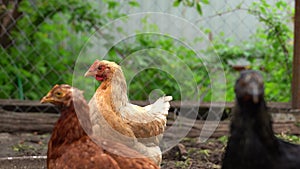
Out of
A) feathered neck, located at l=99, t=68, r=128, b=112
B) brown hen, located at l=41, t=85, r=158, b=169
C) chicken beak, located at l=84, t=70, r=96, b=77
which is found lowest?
brown hen, located at l=41, t=85, r=158, b=169

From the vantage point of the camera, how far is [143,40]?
5.36 metres

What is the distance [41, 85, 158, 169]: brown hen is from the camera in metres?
2.66

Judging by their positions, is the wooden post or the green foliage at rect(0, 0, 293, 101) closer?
the wooden post

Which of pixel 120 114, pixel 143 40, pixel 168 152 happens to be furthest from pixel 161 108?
pixel 143 40

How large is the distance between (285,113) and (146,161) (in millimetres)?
2391

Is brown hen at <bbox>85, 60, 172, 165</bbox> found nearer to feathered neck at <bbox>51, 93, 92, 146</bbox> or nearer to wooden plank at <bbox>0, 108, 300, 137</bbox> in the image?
feathered neck at <bbox>51, 93, 92, 146</bbox>

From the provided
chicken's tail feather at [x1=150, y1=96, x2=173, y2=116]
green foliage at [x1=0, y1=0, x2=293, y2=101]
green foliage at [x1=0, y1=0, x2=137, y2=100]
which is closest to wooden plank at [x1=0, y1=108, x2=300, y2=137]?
green foliage at [x1=0, y1=0, x2=293, y2=101]

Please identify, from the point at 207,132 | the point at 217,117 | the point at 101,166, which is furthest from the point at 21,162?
the point at 217,117

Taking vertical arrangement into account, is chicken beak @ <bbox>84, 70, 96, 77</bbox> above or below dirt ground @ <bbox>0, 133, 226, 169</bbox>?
above

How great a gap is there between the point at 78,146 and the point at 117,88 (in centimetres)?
70

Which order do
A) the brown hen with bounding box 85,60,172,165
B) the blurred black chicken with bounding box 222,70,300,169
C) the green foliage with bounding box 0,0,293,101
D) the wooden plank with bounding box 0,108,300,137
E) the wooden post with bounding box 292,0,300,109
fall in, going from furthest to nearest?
the green foliage with bounding box 0,0,293,101, the wooden post with bounding box 292,0,300,109, the wooden plank with bounding box 0,108,300,137, the brown hen with bounding box 85,60,172,165, the blurred black chicken with bounding box 222,70,300,169

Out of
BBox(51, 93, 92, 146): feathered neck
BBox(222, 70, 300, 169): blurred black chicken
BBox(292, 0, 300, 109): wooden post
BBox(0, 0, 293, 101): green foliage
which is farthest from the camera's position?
BBox(0, 0, 293, 101): green foliage

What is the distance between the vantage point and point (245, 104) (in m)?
2.13

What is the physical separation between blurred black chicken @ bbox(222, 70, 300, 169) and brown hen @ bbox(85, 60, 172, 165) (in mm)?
1059
